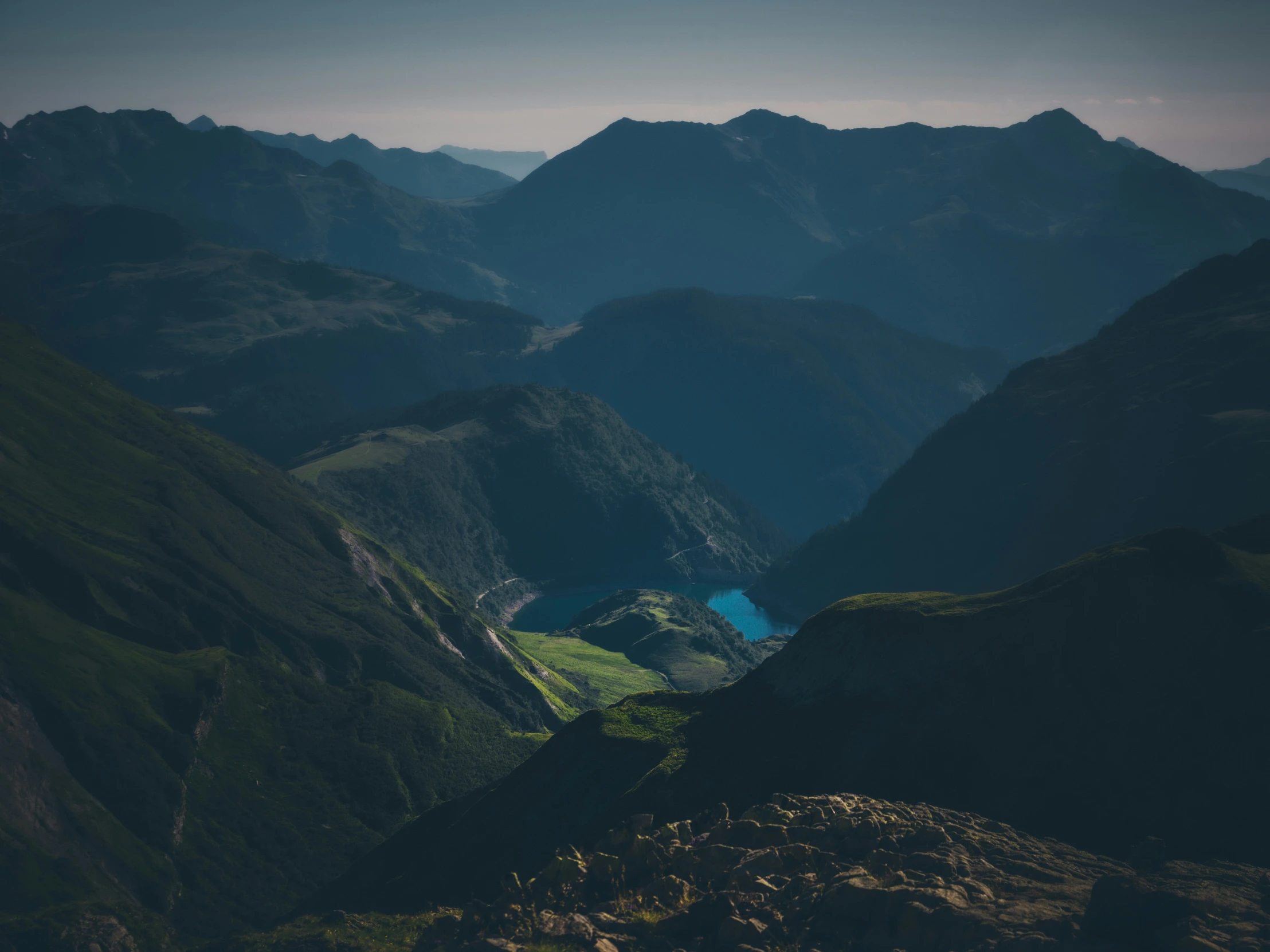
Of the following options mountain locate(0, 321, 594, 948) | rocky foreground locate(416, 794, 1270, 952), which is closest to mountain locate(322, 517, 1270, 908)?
rocky foreground locate(416, 794, 1270, 952)

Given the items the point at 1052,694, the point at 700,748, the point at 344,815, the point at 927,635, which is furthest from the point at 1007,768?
the point at 344,815

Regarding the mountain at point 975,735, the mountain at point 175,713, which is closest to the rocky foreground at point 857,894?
the mountain at point 975,735

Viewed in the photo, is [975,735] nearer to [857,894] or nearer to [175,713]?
[857,894]

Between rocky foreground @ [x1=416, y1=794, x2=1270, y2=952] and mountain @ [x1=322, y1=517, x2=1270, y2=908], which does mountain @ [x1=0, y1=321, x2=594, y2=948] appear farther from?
rocky foreground @ [x1=416, y1=794, x2=1270, y2=952]

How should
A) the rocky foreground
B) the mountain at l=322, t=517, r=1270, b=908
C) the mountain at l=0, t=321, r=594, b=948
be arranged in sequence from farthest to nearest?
the mountain at l=0, t=321, r=594, b=948
the mountain at l=322, t=517, r=1270, b=908
the rocky foreground

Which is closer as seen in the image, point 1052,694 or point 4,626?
point 1052,694

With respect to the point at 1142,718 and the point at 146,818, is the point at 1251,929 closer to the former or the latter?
the point at 1142,718
